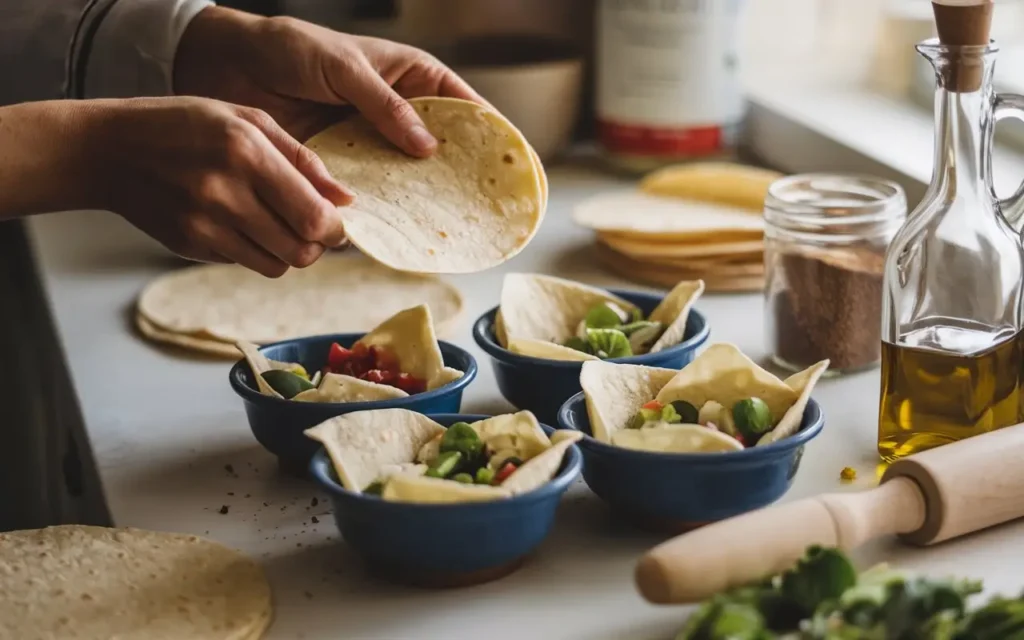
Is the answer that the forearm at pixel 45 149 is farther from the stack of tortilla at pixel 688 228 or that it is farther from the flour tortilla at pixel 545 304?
the stack of tortilla at pixel 688 228

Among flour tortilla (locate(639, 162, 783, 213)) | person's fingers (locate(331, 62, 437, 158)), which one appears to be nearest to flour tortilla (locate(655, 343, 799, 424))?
person's fingers (locate(331, 62, 437, 158))

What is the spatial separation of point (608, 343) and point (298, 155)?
0.36 meters

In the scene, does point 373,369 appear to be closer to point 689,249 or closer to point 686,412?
point 686,412

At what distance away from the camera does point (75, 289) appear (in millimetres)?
1932

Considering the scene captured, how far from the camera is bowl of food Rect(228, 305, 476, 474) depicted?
3.87 feet

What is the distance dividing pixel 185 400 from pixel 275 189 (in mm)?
398

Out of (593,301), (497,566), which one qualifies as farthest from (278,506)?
(593,301)

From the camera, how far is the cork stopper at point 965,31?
3.52ft

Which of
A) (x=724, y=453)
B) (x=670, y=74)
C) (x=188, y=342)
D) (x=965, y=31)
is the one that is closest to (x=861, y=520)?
(x=724, y=453)

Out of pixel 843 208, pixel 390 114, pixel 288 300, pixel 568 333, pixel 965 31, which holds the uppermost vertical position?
pixel 965 31

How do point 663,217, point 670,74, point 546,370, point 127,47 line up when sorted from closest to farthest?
1. point 546,370
2. point 127,47
3. point 663,217
4. point 670,74

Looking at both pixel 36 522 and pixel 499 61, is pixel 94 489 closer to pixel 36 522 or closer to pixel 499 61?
pixel 36 522

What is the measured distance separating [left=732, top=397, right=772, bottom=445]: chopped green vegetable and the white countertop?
10cm

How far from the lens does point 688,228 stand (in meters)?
1.82
